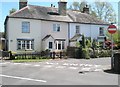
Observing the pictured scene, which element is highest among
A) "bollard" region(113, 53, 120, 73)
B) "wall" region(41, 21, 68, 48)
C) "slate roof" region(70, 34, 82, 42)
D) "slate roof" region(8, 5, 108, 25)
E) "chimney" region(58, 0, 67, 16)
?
"chimney" region(58, 0, 67, 16)

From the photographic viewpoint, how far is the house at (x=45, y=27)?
141ft

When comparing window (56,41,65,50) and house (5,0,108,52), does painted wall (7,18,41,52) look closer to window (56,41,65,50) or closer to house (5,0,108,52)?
house (5,0,108,52)

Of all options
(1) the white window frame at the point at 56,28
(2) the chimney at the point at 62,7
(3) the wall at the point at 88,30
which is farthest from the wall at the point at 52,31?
(2) the chimney at the point at 62,7

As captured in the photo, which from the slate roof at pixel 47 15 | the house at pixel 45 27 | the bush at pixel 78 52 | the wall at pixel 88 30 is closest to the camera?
the bush at pixel 78 52

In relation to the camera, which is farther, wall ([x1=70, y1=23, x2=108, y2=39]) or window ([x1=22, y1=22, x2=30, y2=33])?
wall ([x1=70, y1=23, x2=108, y2=39])

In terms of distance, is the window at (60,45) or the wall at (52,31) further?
the window at (60,45)

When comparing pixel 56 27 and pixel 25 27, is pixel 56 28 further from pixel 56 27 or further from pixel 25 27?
pixel 25 27

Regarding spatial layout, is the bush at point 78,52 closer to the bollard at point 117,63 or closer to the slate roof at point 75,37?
the slate roof at point 75,37

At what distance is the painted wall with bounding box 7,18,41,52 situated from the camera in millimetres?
42406

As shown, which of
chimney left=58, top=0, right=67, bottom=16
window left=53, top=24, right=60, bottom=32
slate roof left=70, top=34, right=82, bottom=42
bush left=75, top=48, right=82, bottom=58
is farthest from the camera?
chimney left=58, top=0, right=67, bottom=16

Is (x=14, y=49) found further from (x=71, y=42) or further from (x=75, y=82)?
(x=75, y=82)

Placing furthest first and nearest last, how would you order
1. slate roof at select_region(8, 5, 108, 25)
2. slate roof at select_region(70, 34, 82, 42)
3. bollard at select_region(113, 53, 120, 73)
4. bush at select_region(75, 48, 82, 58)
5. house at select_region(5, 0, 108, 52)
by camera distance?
slate roof at select_region(70, 34, 82, 42) < slate roof at select_region(8, 5, 108, 25) < house at select_region(5, 0, 108, 52) < bush at select_region(75, 48, 82, 58) < bollard at select_region(113, 53, 120, 73)

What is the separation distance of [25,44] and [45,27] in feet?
15.6

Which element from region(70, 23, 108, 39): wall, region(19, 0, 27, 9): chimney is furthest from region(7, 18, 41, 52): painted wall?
region(70, 23, 108, 39): wall
